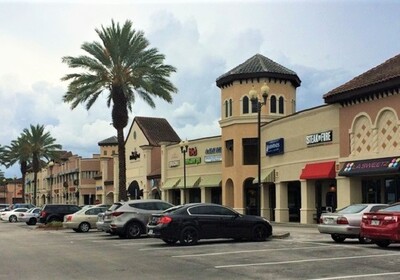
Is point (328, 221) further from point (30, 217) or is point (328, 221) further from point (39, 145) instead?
point (39, 145)

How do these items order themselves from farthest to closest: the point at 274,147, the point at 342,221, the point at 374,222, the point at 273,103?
the point at 273,103, the point at 274,147, the point at 342,221, the point at 374,222

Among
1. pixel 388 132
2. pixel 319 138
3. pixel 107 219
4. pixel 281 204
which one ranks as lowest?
pixel 107 219

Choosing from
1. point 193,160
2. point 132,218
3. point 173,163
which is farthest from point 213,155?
point 132,218

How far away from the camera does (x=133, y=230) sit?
24844 mm

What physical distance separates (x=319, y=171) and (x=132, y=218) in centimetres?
1199

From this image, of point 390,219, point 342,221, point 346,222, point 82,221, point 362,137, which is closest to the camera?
point 390,219

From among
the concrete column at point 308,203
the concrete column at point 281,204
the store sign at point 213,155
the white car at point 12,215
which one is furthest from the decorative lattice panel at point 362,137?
the white car at point 12,215

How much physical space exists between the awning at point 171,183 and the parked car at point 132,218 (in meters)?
27.5

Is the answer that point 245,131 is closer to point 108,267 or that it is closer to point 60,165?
point 108,267

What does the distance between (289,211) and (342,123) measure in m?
10.1

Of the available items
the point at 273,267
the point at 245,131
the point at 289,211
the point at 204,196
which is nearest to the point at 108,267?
the point at 273,267

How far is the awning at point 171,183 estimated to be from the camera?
2084 inches

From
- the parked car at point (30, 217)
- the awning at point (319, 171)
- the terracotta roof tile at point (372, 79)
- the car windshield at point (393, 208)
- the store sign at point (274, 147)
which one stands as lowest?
the parked car at point (30, 217)

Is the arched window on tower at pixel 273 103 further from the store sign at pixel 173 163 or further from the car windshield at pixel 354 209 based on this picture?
the car windshield at pixel 354 209
